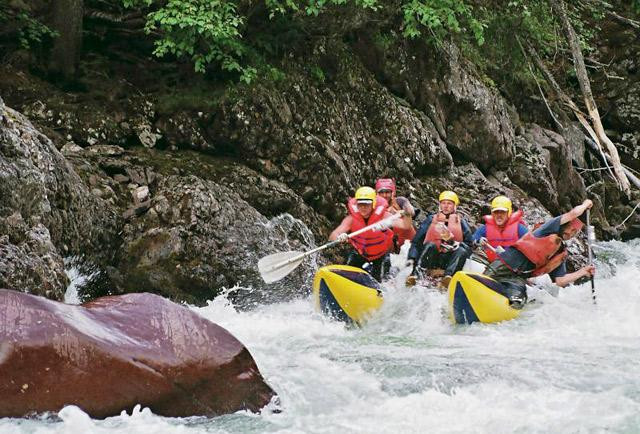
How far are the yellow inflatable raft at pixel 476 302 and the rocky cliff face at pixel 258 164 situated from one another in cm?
201

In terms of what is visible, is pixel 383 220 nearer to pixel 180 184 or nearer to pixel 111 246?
pixel 180 184

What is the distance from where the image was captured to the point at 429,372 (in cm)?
523

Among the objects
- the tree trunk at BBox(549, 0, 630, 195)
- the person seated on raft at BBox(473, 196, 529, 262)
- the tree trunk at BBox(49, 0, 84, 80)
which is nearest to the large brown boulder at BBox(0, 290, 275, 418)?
the person seated on raft at BBox(473, 196, 529, 262)

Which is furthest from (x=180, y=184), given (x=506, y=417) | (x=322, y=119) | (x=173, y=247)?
(x=506, y=417)

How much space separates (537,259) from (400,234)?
1.81 m

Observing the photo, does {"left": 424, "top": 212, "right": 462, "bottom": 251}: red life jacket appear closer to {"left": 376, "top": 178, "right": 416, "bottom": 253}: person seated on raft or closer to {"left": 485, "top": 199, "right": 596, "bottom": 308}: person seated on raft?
{"left": 376, "top": 178, "right": 416, "bottom": 253}: person seated on raft

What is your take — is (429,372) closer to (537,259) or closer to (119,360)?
(119,360)

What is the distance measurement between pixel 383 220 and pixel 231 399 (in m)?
4.27

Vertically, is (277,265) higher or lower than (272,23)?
lower

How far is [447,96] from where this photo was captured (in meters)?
12.9

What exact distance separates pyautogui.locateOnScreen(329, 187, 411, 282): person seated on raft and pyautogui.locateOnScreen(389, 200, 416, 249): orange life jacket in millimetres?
286

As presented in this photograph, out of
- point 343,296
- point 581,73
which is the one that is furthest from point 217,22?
point 581,73

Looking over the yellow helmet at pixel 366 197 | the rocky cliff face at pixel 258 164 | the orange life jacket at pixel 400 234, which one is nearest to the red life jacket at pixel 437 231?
the orange life jacket at pixel 400 234

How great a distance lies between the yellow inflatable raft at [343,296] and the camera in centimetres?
754
